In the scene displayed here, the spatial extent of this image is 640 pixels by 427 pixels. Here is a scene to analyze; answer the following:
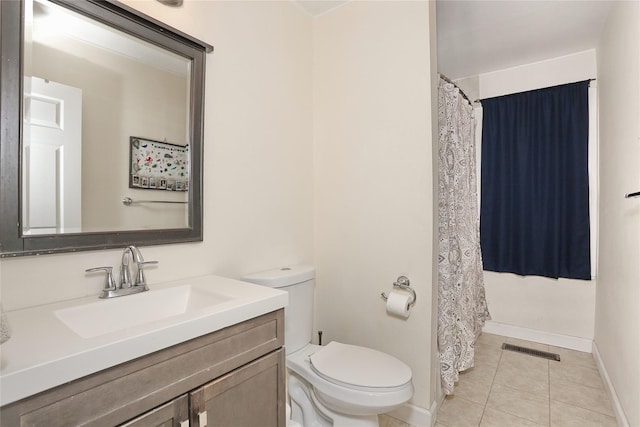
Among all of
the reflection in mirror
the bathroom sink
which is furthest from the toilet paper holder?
the reflection in mirror

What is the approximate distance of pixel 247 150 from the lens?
1683 millimetres

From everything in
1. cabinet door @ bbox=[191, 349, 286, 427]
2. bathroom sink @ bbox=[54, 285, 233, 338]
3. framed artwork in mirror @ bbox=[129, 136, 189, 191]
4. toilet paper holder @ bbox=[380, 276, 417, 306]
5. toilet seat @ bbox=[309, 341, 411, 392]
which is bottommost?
toilet seat @ bbox=[309, 341, 411, 392]

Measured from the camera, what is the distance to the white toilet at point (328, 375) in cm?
137

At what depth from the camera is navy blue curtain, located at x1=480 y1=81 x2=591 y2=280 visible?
2664 mm

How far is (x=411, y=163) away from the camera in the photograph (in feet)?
5.77

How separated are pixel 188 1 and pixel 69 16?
0.50 metres

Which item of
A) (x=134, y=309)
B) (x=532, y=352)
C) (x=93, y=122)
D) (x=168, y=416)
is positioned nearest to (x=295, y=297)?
(x=134, y=309)

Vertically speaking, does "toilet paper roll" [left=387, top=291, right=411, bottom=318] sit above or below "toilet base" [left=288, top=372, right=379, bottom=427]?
above

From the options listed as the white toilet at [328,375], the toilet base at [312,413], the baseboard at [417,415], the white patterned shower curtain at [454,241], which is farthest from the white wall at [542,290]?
the toilet base at [312,413]

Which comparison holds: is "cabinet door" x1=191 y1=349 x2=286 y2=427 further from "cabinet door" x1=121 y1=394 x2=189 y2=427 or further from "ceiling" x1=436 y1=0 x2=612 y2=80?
"ceiling" x1=436 y1=0 x2=612 y2=80

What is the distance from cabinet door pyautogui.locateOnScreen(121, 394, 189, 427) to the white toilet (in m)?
0.72

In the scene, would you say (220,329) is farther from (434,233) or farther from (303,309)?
(434,233)

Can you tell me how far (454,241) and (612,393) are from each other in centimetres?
130

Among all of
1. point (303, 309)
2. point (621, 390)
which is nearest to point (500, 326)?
point (621, 390)
